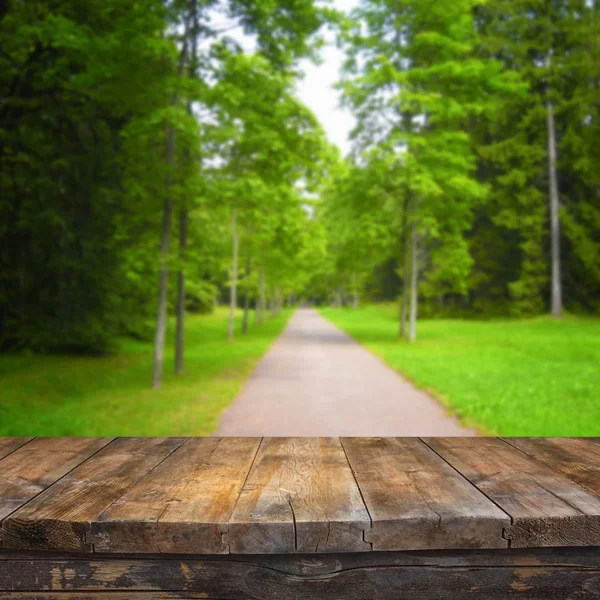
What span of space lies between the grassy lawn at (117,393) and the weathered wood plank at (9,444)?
4.04m

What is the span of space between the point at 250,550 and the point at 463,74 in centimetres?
1680

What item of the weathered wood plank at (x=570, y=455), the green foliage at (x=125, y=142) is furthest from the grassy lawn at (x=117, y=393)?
the weathered wood plank at (x=570, y=455)

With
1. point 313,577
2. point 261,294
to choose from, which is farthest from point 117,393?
point 261,294

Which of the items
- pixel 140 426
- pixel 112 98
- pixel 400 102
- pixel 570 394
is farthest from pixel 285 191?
pixel 400 102

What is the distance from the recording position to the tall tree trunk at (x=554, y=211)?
2361 centimetres

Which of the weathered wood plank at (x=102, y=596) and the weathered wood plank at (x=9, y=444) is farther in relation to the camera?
the weathered wood plank at (x=9, y=444)

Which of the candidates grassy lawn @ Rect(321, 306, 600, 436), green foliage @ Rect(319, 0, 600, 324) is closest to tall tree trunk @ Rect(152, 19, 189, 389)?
green foliage @ Rect(319, 0, 600, 324)

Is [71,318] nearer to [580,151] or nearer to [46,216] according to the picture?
[46,216]

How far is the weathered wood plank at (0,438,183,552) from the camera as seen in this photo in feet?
5.15

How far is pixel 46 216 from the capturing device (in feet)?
40.9

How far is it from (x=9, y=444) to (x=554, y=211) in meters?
24.4

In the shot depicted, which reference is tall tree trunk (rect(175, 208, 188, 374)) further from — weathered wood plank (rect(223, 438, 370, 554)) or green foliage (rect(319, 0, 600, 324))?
weathered wood plank (rect(223, 438, 370, 554))

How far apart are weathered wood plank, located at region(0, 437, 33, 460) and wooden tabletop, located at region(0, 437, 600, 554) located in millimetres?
12

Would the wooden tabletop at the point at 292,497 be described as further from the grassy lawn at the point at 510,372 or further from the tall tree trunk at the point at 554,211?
the tall tree trunk at the point at 554,211
